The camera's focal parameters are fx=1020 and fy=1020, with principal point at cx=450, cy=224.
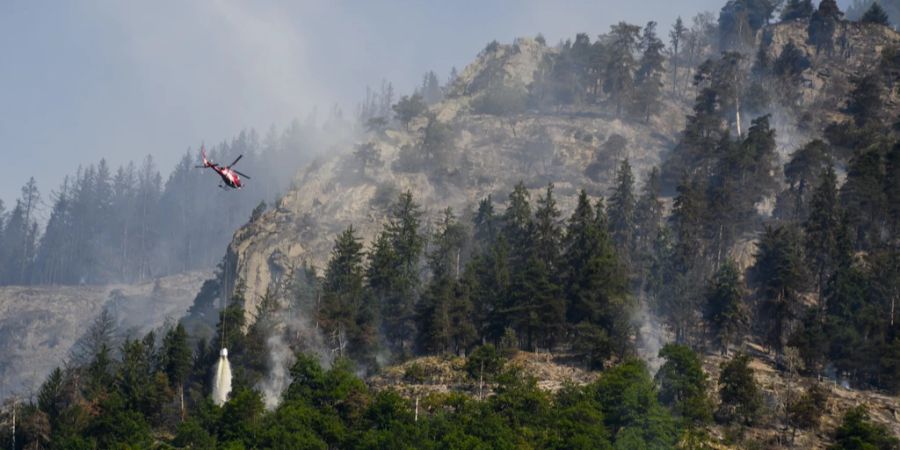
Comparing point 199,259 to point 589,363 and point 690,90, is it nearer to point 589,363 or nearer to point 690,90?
point 690,90

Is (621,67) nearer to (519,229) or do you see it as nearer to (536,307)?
(519,229)

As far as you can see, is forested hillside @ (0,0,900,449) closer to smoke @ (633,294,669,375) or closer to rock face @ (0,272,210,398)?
smoke @ (633,294,669,375)

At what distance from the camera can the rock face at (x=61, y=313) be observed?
144m

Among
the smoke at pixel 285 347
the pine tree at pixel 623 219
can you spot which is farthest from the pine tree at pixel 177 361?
the pine tree at pixel 623 219

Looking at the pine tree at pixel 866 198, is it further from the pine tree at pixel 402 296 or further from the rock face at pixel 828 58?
the pine tree at pixel 402 296

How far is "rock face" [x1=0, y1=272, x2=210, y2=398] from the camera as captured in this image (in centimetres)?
Answer: 14450

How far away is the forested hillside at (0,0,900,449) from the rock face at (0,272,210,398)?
3010 cm

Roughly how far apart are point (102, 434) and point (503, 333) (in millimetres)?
29955

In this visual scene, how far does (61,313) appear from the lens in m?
155

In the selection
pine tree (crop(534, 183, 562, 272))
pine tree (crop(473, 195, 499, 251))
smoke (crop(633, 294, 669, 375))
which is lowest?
smoke (crop(633, 294, 669, 375))

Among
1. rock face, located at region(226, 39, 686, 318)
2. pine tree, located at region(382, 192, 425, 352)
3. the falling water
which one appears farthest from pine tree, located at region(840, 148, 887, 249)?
the falling water

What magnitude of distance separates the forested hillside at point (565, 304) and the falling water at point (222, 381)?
1001mm

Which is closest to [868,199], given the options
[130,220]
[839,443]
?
[839,443]

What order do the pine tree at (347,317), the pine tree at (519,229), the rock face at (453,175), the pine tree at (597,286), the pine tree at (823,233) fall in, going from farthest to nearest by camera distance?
the rock face at (453,175), the pine tree at (519,229), the pine tree at (823,233), the pine tree at (347,317), the pine tree at (597,286)
